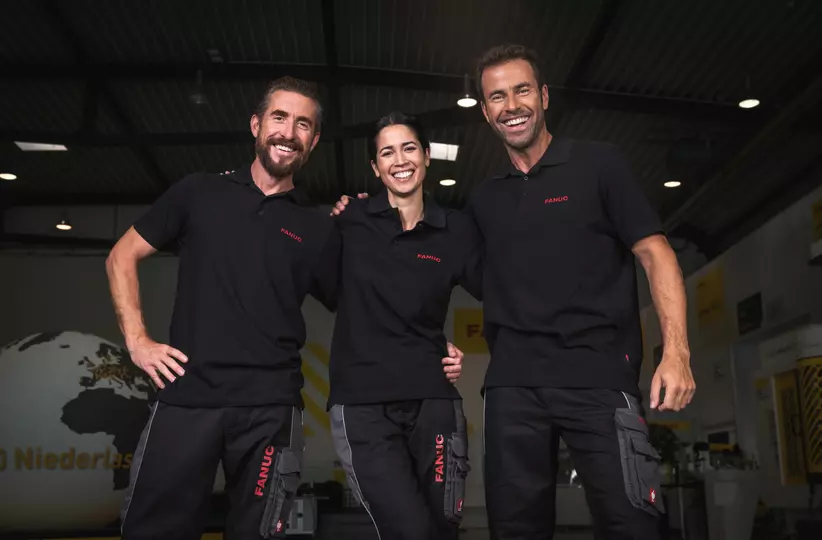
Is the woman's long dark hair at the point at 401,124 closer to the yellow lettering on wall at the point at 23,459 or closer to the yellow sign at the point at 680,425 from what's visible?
the yellow lettering on wall at the point at 23,459

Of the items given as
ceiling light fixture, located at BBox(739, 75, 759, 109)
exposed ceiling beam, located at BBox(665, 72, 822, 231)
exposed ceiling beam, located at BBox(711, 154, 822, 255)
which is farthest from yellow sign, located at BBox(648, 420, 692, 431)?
ceiling light fixture, located at BBox(739, 75, 759, 109)

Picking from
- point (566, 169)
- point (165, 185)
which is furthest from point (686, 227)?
point (566, 169)

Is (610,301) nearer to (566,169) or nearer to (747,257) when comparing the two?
(566,169)

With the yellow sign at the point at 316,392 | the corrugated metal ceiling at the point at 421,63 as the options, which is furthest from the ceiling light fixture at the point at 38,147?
the yellow sign at the point at 316,392

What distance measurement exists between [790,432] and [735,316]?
10.6 ft

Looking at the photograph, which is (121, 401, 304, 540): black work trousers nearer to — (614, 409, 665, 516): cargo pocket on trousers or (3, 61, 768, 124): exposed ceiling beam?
(614, 409, 665, 516): cargo pocket on trousers

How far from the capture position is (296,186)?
2596 millimetres

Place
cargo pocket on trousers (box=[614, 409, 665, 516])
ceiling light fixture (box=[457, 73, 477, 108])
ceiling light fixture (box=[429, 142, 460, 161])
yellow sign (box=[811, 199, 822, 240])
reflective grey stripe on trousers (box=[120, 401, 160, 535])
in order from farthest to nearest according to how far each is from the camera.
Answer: ceiling light fixture (box=[429, 142, 460, 161]), ceiling light fixture (box=[457, 73, 477, 108]), yellow sign (box=[811, 199, 822, 240]), reflective grey stripe on trousers (box=[120, 401, 160, 535]), cargo pocket on trousers (box=[614, 409, 665, 516])

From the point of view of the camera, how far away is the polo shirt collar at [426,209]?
2523 mm

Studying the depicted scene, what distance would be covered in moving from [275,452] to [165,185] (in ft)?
31.0

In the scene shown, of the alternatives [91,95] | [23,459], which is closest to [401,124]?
[23,459]

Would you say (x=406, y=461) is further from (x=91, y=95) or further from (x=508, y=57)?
(x=91, y=95)

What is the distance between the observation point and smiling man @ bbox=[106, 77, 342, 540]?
7.09 feet

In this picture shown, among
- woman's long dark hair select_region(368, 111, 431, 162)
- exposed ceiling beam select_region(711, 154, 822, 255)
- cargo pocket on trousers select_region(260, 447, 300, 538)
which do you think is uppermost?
exposed ceiling beam select_region(711, 154, 822, 255)
